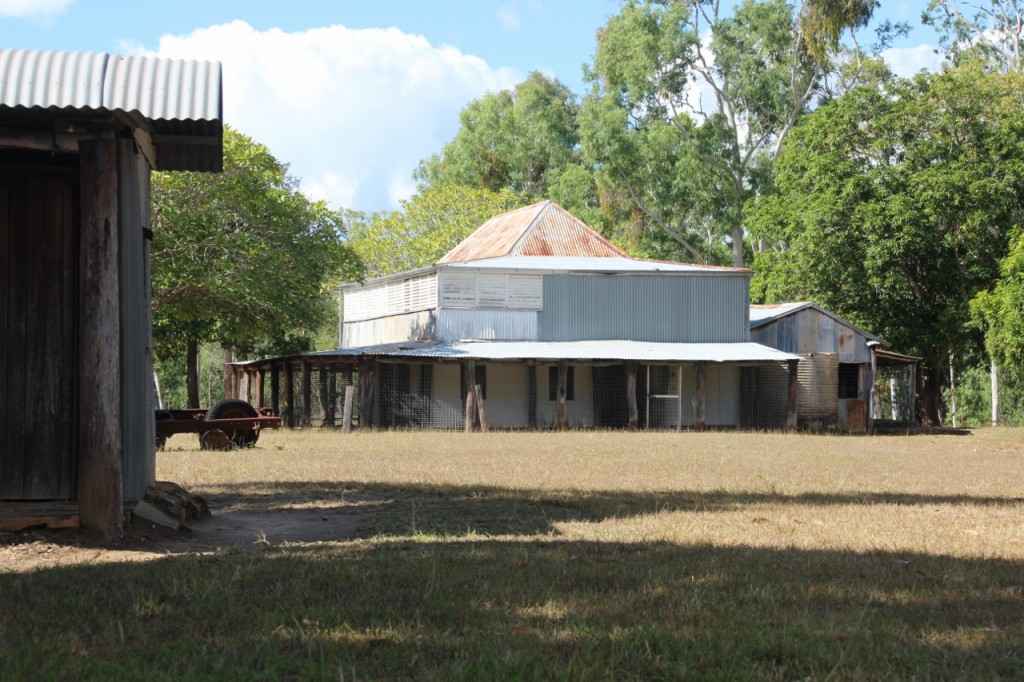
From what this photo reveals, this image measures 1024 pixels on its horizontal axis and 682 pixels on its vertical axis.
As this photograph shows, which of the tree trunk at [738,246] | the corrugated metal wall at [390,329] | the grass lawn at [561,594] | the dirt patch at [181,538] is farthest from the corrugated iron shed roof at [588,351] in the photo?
the dirt patch at [181,538]

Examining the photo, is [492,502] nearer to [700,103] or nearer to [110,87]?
[110,87]

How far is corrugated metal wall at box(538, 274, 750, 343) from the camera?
37.3 m

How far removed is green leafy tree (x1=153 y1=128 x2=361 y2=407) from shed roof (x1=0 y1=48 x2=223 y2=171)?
2476cm

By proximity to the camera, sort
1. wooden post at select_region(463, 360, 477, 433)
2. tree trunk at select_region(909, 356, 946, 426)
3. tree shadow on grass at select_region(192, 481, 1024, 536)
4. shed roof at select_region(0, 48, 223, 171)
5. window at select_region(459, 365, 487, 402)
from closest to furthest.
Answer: shed roof at select_region(0, 48, 223, 171), tree shadow on grass at select_region(192, 481, 1024, 536), wooden post at select_region(463, 360, 477, 433), window at select_region(459, 365, 487, 402), tree trunk at select_region(909, 356, 946, 426)

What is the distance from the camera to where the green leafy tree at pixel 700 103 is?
49750 millimetres

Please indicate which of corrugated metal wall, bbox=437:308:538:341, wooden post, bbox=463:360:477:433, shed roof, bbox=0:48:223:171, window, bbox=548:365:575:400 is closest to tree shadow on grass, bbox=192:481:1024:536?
shed roof, bbox=0:48:223:171

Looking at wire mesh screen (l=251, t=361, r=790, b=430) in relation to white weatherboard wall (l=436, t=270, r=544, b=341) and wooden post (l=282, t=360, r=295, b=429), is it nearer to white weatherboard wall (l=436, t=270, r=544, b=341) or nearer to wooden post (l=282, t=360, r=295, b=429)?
wooden post (l=282, t=360, r=295, b=429)

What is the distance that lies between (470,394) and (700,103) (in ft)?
76.5

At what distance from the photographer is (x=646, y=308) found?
3775 cm

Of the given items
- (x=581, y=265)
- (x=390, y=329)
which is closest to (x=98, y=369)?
(x=581, y=265)

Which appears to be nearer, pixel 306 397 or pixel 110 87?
pixel 110 87

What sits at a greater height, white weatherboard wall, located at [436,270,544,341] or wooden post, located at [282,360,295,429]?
white weatherboard wall, located at [436,270,544,341]

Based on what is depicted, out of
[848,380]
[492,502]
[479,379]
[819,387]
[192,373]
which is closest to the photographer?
[492,502]

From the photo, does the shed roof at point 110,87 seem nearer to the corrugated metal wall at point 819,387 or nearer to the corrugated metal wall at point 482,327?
the corrugated metal wall at point 482,327
